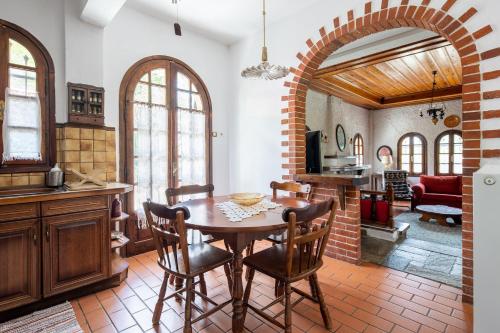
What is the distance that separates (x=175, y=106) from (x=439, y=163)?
24.9ft

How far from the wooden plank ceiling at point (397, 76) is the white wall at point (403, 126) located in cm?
44

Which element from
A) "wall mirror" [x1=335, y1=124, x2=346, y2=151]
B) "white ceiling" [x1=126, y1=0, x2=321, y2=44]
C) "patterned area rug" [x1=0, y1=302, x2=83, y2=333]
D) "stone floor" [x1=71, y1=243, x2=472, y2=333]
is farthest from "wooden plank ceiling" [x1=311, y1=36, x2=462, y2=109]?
"patterned area rug" [x1=0, y1=302, x2=83, y2=333]

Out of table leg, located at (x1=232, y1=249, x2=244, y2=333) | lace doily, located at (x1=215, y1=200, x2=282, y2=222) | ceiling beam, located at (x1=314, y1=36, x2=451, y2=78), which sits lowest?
table leg, located at (x1=232, y1=249, x2=244, y2=333)

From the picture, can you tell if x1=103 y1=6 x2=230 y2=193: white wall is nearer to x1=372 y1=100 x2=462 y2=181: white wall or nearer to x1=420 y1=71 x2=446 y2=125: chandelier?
x1=420 y1=71 x2=446 y2=125: chandelier

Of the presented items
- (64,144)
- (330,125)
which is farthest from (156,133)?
(330,125)

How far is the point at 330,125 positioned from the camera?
20.8ft

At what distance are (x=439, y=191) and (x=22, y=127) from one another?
7289 mm

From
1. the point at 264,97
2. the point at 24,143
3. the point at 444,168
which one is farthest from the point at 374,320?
the point at 444,168

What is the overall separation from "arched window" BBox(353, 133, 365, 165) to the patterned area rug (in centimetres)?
742

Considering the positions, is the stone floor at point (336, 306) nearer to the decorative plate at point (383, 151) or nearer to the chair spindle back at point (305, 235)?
the chair spindle back at point (305, 235)

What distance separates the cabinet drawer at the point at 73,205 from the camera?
6.61 feet

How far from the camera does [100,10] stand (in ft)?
8.07

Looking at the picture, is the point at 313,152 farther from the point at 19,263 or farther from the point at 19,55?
the point at 19,55

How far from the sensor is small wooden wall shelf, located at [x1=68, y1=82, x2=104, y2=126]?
257 centimetres
